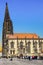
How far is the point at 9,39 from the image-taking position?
134 metres

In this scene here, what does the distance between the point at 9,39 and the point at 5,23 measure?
510 inches

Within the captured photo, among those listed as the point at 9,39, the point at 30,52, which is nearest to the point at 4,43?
the point at 9,39

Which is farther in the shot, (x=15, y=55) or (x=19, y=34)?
(x=19, y=34)

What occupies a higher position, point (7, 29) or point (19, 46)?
point (7, 29)

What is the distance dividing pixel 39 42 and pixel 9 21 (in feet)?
71.6

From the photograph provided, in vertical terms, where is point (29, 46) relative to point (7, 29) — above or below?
below

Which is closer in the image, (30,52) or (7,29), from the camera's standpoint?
(30,52)

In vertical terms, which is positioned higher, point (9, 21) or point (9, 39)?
point (9, 21)

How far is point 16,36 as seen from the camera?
137250mm

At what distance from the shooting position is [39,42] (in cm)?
13300

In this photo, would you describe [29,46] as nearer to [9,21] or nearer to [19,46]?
[19,46]

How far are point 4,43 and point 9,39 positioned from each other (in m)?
5.30

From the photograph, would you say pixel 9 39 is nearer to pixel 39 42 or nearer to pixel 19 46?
pixel 19 46

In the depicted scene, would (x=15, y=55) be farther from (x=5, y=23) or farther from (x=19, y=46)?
(x=5, y=23)
